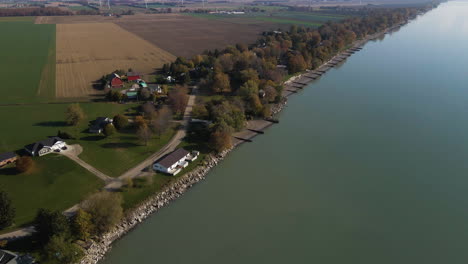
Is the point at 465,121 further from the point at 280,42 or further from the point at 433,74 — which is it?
the point at 280,42

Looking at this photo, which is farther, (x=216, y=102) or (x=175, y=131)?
(x=216, y=102)

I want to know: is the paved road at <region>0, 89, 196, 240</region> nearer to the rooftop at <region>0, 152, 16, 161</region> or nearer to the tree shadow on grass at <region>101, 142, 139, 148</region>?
the tree shadow on grass at <region>101, 142, 139, 148</region>

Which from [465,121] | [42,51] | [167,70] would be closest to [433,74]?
[465,121]

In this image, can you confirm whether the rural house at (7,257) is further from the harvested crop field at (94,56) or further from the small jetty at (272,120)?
the small jetty at (272,120)

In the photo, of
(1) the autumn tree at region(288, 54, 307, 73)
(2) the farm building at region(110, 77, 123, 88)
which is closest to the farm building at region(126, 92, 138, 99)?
(2) the farm building at region(110, 77, 123, 88)

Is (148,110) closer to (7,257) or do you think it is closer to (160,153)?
(160,153)

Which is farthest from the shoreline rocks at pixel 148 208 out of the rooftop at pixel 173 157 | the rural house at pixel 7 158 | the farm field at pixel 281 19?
the farm field at pixel 281 19
